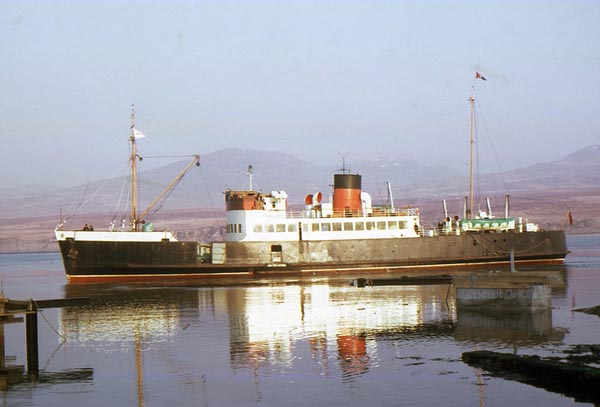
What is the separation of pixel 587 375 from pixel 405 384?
13.3ft

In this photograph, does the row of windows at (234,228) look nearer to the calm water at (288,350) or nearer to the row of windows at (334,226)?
the row of windows at (334,226)

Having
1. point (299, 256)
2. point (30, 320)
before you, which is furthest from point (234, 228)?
point (30, 320)

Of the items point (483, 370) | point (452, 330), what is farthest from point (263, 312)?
point (483, 370)

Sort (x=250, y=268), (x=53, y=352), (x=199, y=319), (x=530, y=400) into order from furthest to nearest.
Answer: (x=250, y=268)
(x=199, y=319)
(x=53, y=352)
(x=530, y=400)

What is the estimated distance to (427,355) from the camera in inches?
907

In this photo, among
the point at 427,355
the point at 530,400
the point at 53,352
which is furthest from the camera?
the point at 53,352

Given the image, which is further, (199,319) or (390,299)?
(390,299)

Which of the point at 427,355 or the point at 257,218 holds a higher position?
the point at 257,218

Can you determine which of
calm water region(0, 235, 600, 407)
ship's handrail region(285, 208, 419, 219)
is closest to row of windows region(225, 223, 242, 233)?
ship's handrail region(285, 208, 419, 219)

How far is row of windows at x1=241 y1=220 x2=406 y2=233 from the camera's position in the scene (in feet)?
189

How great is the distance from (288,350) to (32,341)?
7.03 meters

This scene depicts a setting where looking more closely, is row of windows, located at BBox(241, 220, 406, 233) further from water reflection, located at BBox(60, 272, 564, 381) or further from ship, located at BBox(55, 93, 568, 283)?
water reflection, located at BBox(60, 272, 564, 381)

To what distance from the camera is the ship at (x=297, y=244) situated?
5512 cm

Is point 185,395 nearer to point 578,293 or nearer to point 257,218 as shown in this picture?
point 578,293
